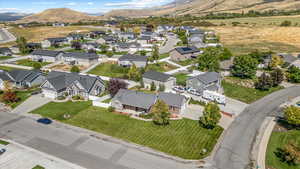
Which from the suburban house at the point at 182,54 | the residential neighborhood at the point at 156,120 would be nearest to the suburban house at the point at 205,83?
the residential neighborhood at the point at 156,120

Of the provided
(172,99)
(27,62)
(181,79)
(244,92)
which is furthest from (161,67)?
(27,62)

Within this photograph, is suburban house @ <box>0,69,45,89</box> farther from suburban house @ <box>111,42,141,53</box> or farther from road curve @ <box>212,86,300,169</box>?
road curve @ <box>212,86,300,169</box>

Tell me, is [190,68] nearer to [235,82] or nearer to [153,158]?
[235,82]

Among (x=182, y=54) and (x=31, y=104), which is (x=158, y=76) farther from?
(x=31, y=104)

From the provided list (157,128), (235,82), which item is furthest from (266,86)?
(157,128)

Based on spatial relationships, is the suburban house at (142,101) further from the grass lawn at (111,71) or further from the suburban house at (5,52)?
the suburban house at (5,52)

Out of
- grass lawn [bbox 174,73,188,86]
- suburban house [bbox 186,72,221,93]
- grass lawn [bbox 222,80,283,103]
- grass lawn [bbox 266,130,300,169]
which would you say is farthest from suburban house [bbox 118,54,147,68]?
grass lawn [bbox 266,130,300,169]
